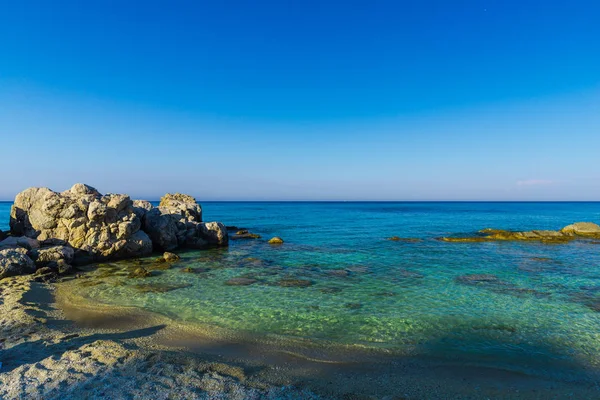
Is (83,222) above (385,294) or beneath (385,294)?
above

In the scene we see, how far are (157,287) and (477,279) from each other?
1853 cm

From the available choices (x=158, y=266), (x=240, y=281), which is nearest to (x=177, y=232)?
(x=158, y=266)

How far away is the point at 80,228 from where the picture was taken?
25.1 m

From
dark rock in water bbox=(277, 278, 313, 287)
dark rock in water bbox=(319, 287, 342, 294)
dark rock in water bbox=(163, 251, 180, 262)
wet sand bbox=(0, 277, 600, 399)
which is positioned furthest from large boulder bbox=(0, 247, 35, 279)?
dark rock in water bbox=(319, 287, 342, 294)

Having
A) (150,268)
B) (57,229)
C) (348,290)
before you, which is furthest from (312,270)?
(57,229)

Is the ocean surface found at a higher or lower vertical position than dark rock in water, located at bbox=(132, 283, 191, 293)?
higher

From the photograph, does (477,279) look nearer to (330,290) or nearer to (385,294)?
(385,294)

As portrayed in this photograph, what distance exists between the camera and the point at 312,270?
72.8 ft

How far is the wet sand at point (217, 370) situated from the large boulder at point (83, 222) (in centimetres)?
1403

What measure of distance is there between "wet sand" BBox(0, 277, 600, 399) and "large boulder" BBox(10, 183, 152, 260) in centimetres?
1403

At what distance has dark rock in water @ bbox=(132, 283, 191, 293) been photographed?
16.8m

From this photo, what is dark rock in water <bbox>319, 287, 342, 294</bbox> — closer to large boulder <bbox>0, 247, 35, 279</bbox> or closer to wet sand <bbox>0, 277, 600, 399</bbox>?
wet sand <bbox>0, 277, 600, 399</bbox>

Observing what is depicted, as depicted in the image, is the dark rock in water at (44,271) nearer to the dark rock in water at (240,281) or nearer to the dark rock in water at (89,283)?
the dark rock in water at (89,283)

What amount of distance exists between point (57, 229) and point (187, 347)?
21918mm
